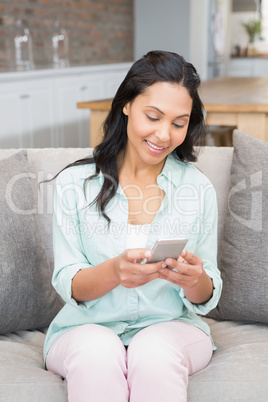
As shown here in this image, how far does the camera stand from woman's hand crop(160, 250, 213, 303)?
1.29 meters

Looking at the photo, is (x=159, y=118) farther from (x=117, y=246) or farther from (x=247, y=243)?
(x=247, y=243)

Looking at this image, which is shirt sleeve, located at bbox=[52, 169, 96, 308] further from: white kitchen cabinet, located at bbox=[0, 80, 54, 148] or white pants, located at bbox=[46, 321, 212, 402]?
white kitchen cabinet, located at bbox=[0, 80, 54, 148]

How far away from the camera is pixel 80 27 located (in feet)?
20.6

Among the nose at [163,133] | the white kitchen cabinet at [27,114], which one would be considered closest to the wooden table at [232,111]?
the white kitchen cabinet at [27,114]

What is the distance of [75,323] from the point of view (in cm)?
145

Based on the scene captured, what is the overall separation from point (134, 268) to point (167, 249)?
0.10 meters

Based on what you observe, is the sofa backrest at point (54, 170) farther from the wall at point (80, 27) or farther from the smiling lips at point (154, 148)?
the wall at point (80, 27)

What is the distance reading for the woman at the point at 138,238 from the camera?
1304 millimetres

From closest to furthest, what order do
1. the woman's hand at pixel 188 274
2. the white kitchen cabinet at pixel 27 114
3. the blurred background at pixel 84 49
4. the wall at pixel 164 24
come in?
the woman's hand at pixel 188 274 < the white kitchen cabinet at pixel 27 114 < the blurred background at pixel 84 49 < the wall at pixel 164 24

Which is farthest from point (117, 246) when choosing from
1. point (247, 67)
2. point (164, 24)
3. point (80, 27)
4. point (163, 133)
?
point (247, 67)

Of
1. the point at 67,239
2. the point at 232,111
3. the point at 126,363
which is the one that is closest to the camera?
the point at 126,363

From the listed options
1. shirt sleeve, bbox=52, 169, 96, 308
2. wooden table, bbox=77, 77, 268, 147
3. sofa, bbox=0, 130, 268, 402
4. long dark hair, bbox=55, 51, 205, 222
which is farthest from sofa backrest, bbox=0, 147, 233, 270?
wooden table, bbox=77, 77, 268, 147

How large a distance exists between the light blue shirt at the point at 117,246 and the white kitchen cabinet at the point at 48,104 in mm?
2666

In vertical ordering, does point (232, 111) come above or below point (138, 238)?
above
